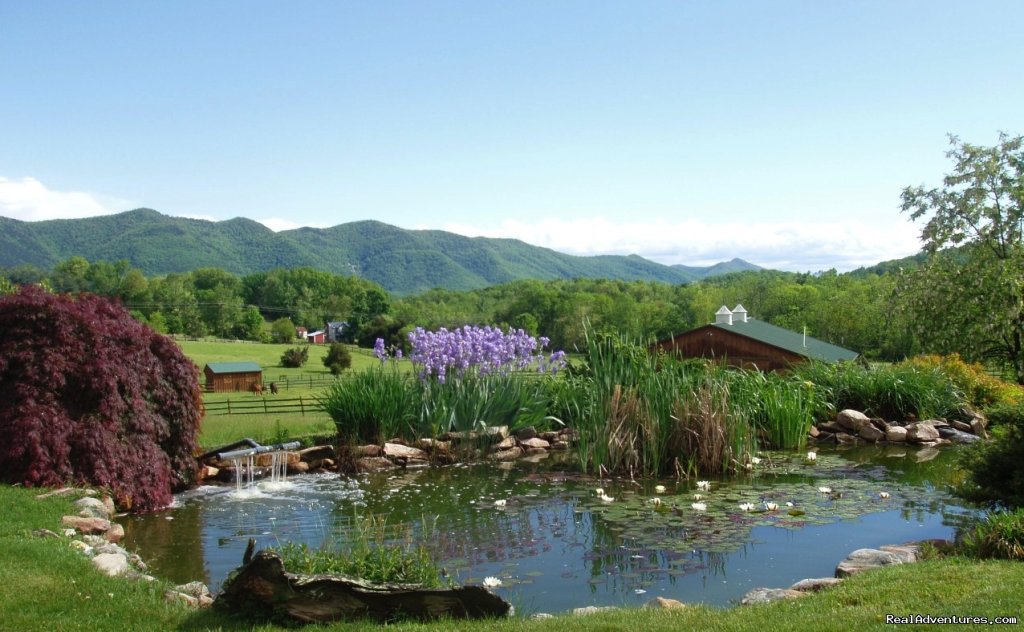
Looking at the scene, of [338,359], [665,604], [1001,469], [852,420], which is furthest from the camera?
[338,359]

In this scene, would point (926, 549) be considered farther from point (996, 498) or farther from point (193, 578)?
point (193, 578)

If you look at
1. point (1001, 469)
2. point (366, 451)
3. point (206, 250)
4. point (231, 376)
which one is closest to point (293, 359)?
point (231, 376)

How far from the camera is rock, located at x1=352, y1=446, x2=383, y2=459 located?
11.9 m

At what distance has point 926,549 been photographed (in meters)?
6.03

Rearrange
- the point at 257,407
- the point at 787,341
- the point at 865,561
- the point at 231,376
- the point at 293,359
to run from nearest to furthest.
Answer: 1. the point at 865,561
2. the point at 257,407
3. the point at 787,341
4. the point at 231,376
5. the point at 293,359

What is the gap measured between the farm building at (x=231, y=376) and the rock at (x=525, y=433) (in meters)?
22.0

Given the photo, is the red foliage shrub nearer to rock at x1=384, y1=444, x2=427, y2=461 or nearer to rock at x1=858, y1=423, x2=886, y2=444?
rock at x1=384, y1=444, x2=427, y2=461

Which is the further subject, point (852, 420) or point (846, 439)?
point (852, 420)

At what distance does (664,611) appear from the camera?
15.5 feet

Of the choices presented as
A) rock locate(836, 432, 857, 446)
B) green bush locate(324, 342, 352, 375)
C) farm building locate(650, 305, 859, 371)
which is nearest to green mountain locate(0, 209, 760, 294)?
green bush locate(324, 342, 352, 375)

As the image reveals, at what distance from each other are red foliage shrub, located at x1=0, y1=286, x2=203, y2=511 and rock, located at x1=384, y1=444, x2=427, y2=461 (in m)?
Answer: 3.05

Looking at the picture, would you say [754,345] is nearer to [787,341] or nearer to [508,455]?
[787,341]

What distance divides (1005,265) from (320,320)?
79308 millimetres

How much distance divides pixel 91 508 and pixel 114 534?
452mm
